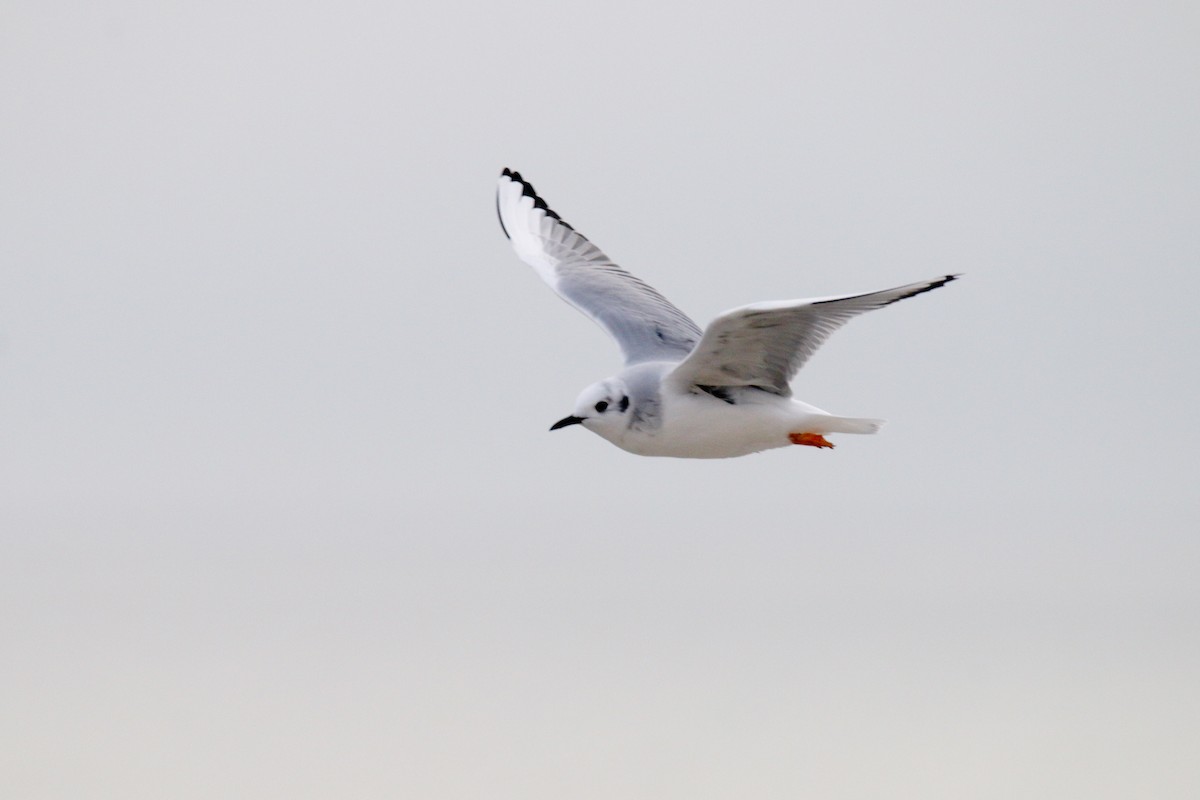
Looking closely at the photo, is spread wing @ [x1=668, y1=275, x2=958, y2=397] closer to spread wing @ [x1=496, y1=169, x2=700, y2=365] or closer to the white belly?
the white belly

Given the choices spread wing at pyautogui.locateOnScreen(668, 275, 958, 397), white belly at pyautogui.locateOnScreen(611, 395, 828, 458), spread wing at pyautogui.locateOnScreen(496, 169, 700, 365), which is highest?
spread wing at pyautogui.locateOnScreen(496, 169, 700, 365)

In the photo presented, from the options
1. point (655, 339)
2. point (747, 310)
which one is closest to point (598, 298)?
point (655, 339)

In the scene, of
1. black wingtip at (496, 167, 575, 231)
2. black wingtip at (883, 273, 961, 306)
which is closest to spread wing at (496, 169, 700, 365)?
black wingtip at (496, 167, 575, 231)

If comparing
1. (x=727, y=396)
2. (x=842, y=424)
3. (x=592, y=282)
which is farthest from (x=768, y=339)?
(x=592, y=282)

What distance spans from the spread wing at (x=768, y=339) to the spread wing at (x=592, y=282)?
2.49 ft

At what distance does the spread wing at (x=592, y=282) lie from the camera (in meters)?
7.38

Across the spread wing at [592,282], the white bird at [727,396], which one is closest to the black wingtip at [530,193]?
the spread wing at [592,282]

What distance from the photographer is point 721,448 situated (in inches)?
255

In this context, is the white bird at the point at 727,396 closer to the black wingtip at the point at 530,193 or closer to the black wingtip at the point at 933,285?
the black wingtip at the point at 933,285

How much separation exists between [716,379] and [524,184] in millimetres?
3361

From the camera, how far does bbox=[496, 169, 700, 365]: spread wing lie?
7.38 metres

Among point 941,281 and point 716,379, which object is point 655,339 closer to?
point 716,379

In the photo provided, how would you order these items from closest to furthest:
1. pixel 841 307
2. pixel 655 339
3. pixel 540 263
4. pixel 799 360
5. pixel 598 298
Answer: pixel 841 307 → pixel 799 360 → pixel 655 339 → pixel 598 298 → pixel 540 263

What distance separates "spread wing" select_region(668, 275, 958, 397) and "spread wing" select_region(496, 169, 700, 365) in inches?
29.9
